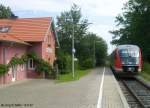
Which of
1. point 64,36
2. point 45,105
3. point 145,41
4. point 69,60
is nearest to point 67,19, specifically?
point 64,36

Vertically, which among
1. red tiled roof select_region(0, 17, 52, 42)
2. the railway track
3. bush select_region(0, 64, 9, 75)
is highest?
red tiled roof select_region(0, 17, 52, 42)

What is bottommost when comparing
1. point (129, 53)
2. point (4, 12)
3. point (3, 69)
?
point (3, 69)

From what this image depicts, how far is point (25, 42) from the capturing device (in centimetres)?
4112

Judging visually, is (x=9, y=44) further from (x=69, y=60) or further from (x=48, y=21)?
(x=69, y=60)

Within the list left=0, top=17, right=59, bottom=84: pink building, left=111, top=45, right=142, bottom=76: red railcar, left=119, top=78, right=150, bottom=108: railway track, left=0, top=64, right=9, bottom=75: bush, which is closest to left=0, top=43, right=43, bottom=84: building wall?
left=0, top=17, right=59, bottom=84: pink building

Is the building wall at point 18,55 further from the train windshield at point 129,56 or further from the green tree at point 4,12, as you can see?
the green tree at point 4,12

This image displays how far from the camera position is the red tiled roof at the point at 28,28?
4266cm

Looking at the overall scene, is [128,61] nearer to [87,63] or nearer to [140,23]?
[140,23]

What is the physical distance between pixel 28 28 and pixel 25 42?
14.8 feet

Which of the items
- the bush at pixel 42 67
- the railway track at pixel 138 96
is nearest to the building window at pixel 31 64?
the bush at pixel 42 67

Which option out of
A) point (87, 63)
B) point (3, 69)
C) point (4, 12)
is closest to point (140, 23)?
point (87, 63)

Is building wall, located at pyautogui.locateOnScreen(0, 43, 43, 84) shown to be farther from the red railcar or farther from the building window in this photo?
the red railcar

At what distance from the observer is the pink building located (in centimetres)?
3434

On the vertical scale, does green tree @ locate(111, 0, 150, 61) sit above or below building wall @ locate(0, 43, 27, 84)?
above
